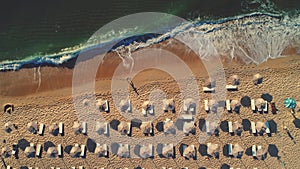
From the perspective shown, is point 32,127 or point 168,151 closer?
point 168,151

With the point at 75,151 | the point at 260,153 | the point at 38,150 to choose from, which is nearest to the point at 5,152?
the point at 38,150

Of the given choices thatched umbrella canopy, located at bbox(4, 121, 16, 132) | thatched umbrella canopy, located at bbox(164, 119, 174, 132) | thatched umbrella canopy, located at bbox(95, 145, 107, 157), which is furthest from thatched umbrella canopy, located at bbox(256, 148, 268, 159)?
thatched umbrella canopy, located at bbox(4, 121, 16, 132)

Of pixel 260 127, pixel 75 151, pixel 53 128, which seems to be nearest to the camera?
pixel 260 127

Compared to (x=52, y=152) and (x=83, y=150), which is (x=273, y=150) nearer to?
(x=83, y=150)

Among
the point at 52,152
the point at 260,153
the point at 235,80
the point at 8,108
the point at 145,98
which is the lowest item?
the point at 260,153

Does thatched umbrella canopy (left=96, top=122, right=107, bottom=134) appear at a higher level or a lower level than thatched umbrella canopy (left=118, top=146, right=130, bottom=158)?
higher

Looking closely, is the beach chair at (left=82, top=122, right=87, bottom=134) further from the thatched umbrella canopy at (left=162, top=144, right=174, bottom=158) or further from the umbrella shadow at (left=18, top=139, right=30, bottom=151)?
the thatched umbrella canopy at (left=162, top=144, right=174, bottom=158)

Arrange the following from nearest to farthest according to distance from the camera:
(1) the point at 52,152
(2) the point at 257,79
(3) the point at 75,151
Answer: (2) the point at 257,79, (3) the point at 75,151, (1) the point at 52,152

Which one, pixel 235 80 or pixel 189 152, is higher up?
pixel 235 80

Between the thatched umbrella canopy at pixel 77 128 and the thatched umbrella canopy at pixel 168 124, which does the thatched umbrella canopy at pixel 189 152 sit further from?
the thatched umbrella canopy at pixel 77 128
